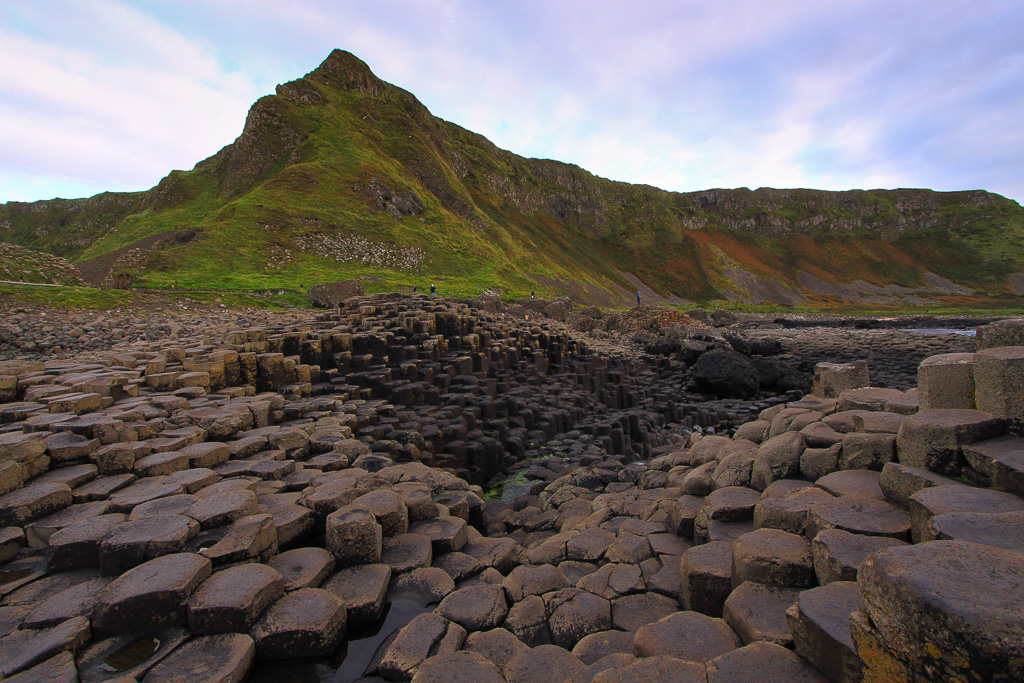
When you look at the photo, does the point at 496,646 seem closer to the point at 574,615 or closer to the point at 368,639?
the point at 574,615

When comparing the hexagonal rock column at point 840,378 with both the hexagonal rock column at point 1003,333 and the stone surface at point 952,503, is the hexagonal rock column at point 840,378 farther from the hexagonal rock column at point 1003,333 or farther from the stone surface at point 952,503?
the stone surface at point 952,503

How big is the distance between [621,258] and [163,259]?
75.3m

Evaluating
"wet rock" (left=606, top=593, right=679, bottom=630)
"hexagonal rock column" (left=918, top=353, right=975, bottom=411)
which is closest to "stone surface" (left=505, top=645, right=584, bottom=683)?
"wet rock" (left=606, top=593, right=679, bottom=630)

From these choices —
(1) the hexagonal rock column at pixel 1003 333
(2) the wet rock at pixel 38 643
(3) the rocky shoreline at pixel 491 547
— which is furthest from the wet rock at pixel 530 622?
(1) the hexagonal rock column at pixel 1003 333

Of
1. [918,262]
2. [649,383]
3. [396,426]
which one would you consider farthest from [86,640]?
[918,262]

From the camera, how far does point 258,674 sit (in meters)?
2.97

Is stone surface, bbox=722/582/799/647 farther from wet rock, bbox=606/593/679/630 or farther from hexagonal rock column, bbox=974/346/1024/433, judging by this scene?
hexagonal rock column, bbox=974/346/1024/433

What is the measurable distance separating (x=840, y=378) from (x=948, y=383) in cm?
451

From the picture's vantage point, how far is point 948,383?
400cm

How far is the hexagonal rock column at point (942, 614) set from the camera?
1509 millimetres

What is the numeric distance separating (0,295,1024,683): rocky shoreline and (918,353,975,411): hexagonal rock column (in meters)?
0.02

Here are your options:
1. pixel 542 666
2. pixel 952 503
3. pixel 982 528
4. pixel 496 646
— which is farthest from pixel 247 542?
pixel 952 503

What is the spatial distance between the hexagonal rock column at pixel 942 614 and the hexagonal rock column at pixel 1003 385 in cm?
195

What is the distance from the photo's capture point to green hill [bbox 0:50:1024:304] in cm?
3472
